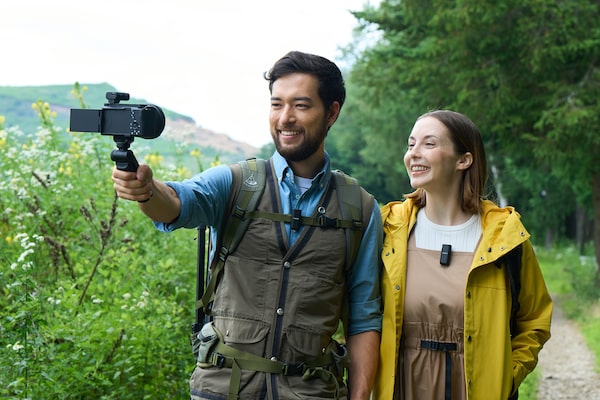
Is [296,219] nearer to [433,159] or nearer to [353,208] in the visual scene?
[353,208]

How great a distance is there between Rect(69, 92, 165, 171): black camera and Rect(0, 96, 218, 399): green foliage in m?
1.67

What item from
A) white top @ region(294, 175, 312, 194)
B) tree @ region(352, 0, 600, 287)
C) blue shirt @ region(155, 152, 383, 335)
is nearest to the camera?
blue shirt @ region(155, 152, 383, 335)

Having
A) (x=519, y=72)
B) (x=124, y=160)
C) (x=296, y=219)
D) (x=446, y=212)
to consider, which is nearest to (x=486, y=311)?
(x=446, y=212)

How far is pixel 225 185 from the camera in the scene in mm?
3328

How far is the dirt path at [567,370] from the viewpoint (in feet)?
32.1

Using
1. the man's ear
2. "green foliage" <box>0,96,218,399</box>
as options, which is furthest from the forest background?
the man's ear

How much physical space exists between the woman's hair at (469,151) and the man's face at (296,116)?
0.71 meters

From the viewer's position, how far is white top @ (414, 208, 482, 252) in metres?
3.83

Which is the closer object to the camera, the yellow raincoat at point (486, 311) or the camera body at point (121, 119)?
the camera body at point (121, 119)

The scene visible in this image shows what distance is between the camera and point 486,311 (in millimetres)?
3666

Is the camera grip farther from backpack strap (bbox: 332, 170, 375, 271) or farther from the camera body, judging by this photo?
backpack strap (bbox: 332, 170, 375, 271)

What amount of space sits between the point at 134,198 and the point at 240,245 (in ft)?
2.10

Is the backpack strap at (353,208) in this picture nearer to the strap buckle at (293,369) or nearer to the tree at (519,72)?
the strap buckle at (293,369)

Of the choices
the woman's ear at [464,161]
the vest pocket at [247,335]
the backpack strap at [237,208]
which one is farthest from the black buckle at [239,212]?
the woman's ear at [464,161]
